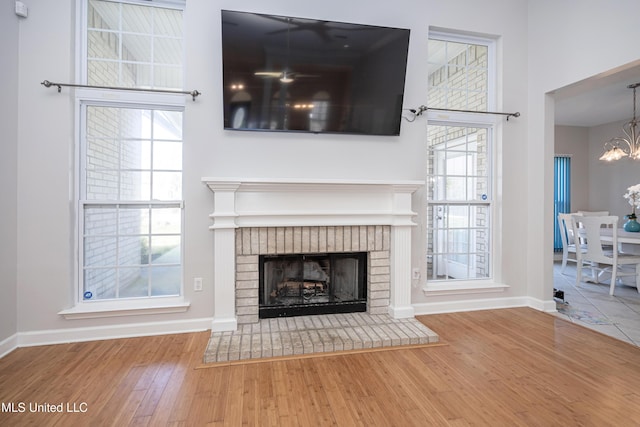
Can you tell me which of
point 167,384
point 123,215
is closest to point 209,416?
point 167,384

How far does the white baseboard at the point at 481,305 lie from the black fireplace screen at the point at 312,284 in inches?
27.2

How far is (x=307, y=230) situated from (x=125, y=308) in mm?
1709

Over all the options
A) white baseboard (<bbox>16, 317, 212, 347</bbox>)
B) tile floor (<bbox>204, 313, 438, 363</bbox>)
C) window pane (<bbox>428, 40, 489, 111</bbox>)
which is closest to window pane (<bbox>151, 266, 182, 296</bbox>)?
white baseboard (<bbox>16, 317, 212, 347</bbox>)

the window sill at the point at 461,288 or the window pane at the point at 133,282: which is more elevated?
the window pane at the point at 133,282

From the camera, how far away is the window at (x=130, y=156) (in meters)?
2.62

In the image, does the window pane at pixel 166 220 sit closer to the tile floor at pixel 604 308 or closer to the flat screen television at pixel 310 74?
the flat screen television at pixel 310 74

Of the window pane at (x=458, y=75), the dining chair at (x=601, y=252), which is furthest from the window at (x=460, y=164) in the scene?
the dining chair at (x=601, y=252)

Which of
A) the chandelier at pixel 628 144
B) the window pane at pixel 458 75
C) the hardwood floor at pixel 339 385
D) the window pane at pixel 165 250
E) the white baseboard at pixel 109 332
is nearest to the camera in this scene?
the hardwood floor at pixel 339 385

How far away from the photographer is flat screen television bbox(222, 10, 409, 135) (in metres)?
2.57

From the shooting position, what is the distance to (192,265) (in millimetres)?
2711

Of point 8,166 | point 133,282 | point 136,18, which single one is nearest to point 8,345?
point 133,282

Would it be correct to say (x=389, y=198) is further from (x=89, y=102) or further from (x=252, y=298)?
(x=89, y=102)

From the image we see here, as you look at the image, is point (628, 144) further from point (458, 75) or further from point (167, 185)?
point (167, 185)

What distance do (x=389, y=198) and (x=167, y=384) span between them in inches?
91.8
